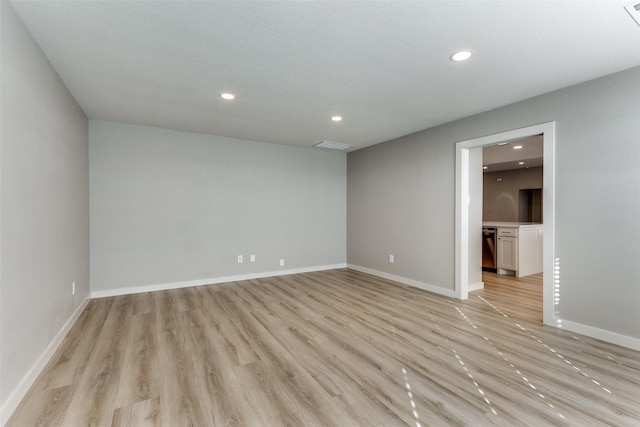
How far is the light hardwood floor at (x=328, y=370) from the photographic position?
5.39 feet

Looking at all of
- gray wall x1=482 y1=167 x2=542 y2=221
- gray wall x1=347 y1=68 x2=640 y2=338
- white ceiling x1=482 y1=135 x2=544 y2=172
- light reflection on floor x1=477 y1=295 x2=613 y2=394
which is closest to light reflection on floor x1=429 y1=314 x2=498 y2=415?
light reflection on floor x1=477 y1=295 x2=613 y2=394

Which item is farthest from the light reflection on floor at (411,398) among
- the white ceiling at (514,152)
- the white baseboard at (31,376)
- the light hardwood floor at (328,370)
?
the white ceiling at (514,152)

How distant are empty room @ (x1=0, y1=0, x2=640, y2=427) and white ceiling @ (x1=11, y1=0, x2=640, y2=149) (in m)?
0.02

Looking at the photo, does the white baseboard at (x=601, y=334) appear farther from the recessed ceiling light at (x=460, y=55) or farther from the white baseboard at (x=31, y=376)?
the white baseboard at (x=31, y=376)

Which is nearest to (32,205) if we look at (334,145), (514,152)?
(334,145)

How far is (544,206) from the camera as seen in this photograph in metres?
3.02

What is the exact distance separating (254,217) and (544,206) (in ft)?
13.4

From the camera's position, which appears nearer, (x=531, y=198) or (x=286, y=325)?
(x=286, y=325)

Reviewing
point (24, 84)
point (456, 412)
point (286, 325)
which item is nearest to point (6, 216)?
point (24, 84)

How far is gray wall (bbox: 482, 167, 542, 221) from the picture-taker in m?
→ 8.01

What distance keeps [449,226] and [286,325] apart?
2609mm

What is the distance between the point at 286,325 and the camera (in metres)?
2.96

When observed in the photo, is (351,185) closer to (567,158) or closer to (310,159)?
(310,159)

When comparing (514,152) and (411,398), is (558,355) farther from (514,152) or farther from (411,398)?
(514,152)
